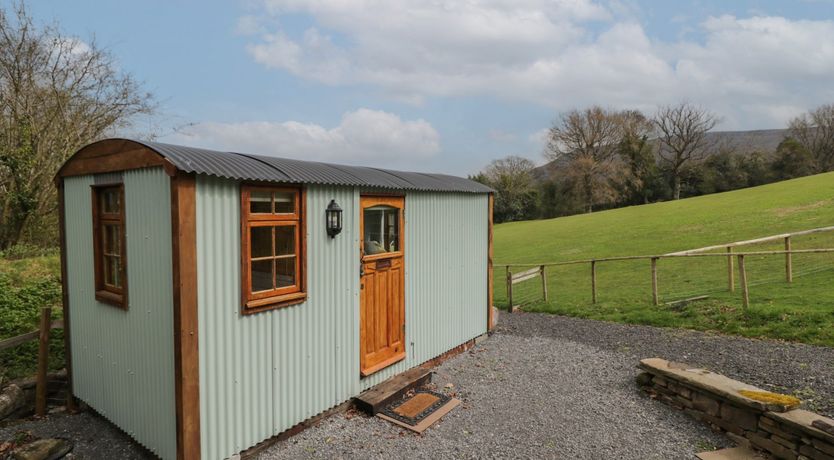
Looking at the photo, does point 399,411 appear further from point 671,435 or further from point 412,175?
point 412,175

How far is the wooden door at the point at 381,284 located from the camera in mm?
5746

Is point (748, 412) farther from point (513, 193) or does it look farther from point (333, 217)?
point (513, 193)

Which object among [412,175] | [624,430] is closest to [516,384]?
[624,430]

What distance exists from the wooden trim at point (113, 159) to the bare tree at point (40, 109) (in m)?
9.30

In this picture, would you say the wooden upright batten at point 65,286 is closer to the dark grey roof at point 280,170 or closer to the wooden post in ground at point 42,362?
the wooden post in ground at point 42,362

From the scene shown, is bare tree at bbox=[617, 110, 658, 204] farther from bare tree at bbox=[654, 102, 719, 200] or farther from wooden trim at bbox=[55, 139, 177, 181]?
wooden trim at bbox=[55, 139, 177, 181]

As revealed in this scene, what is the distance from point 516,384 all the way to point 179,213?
485 centimetres

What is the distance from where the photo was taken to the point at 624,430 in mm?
4902

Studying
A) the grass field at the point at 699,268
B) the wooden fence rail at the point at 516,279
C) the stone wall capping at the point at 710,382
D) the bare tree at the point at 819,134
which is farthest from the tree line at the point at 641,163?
the stone wall capping at the point at 710,382

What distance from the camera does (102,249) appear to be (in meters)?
5.00

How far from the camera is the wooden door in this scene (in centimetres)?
575

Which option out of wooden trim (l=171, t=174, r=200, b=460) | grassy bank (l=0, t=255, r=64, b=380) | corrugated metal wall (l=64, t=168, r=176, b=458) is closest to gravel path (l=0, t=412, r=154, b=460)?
corrugated metal wall (l=64, t=168, r=176, b=458)

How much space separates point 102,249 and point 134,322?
1.14m

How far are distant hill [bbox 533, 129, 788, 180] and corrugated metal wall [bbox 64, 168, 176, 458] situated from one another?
1831 inches
